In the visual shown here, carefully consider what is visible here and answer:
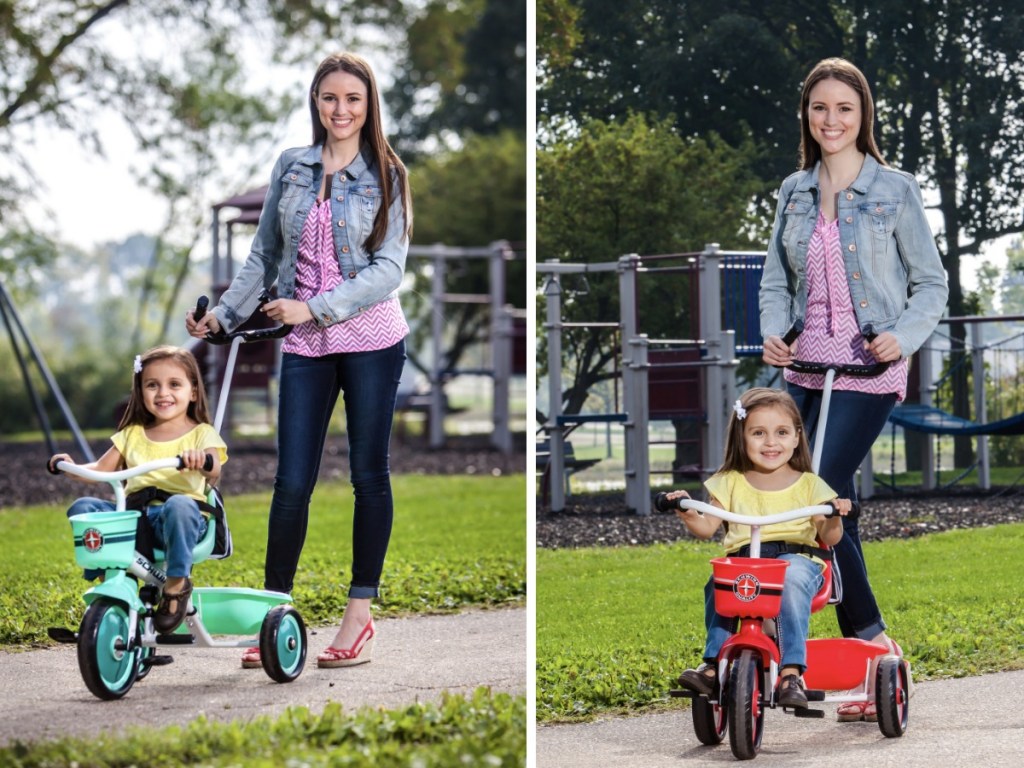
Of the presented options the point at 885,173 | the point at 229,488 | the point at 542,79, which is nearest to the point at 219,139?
the point at 229,488

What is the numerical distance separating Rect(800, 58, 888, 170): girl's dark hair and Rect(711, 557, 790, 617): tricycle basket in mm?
1140

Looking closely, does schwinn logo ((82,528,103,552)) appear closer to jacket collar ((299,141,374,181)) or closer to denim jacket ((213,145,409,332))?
denim jacket ((213,145,409,332))

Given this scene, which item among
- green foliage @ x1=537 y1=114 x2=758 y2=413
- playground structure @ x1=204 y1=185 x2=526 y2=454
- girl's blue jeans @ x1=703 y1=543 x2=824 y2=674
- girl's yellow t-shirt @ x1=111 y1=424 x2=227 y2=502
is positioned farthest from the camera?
playground structure @ x1=204 y1=185 x2=526 y2=454

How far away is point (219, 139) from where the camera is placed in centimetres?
1572

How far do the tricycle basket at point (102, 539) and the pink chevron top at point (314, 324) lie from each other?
2.53 ft

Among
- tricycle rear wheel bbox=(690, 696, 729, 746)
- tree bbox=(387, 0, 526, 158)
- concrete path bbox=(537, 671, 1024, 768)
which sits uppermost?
tree bbox=(387, 0, 526, 158)

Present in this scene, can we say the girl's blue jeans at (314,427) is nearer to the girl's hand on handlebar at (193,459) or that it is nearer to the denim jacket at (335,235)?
the denim jacket at (335,235)

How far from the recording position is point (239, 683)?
4.30 m

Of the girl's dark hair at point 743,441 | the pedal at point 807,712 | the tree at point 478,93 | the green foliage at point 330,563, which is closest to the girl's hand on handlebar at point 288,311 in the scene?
the girl's dark hair at point 743,441

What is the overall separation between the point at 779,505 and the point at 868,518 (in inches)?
41.1

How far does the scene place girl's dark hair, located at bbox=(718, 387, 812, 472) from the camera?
13.1 feet

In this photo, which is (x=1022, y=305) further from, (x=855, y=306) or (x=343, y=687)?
(x=343, y=687)

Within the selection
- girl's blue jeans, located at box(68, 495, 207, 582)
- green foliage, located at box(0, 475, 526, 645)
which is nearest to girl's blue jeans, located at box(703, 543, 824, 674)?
girl's blue jeans, located at box(68, 495, 207, 582)

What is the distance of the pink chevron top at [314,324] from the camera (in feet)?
14.6
